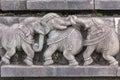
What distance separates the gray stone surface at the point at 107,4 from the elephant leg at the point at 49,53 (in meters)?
0.55

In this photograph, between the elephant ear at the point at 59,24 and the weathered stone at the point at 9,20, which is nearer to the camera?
the elephant ear at the point at 59,24

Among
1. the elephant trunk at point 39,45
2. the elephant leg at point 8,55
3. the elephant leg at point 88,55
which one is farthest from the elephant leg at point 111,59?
the elephant leg at point 8,55

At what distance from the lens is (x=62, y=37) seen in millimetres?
2791

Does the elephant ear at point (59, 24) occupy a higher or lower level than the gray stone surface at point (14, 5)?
lower

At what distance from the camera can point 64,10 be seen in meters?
2.85

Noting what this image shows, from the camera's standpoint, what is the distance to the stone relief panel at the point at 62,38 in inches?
109

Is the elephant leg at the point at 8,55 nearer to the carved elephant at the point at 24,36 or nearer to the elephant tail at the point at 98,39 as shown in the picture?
the carved elephant at the point at 24,36

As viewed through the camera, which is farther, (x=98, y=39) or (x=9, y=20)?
(x=9, y=20)

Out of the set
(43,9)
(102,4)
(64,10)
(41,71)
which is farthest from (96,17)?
(41,71)

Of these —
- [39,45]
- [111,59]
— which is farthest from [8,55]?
[111,59]

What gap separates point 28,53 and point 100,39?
26.5 inches

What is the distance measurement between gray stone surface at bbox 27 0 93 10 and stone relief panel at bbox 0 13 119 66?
0.30ft

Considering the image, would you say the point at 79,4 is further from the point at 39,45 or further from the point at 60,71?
the point at 60,71

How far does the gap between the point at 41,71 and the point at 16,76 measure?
0.24 m
